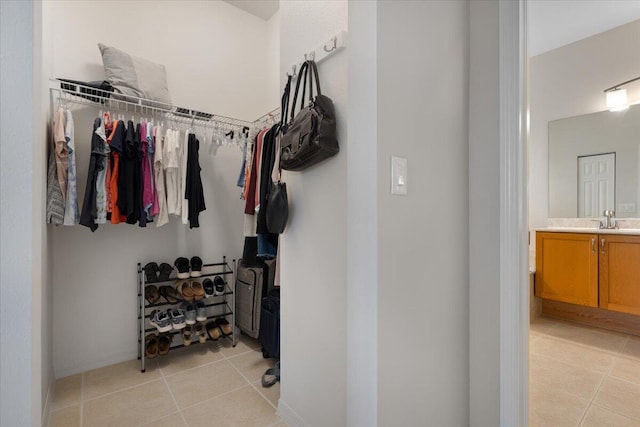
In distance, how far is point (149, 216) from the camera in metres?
2.01

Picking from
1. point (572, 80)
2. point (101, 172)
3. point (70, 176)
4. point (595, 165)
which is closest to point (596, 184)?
point (595, 165)

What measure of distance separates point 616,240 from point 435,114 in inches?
97.5

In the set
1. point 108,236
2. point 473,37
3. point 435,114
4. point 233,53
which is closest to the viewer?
point 435,114

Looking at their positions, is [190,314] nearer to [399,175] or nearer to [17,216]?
[17,216]

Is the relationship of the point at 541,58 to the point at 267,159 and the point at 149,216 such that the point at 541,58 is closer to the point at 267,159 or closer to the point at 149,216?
Result: the point at 267,159

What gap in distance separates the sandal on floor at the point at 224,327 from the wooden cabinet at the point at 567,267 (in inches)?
118

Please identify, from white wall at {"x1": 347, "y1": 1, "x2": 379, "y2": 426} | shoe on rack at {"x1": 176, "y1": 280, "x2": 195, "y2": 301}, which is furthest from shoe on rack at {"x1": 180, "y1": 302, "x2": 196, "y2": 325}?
white wall at {"x1": 347, "y1": 1, "x2": 379, "y2": 426}

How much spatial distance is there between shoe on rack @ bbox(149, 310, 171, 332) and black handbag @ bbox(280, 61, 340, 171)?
64.1 inches

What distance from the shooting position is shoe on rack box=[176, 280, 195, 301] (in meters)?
2.24

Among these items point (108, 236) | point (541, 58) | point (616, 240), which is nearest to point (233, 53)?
point (108, 236)

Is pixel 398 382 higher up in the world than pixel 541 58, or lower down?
lower down

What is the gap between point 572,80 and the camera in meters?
3.11

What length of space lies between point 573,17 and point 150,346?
14.9ft

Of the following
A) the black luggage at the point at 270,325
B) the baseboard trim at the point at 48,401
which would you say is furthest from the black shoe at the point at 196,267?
the baseboard trim at the point at 48,401
